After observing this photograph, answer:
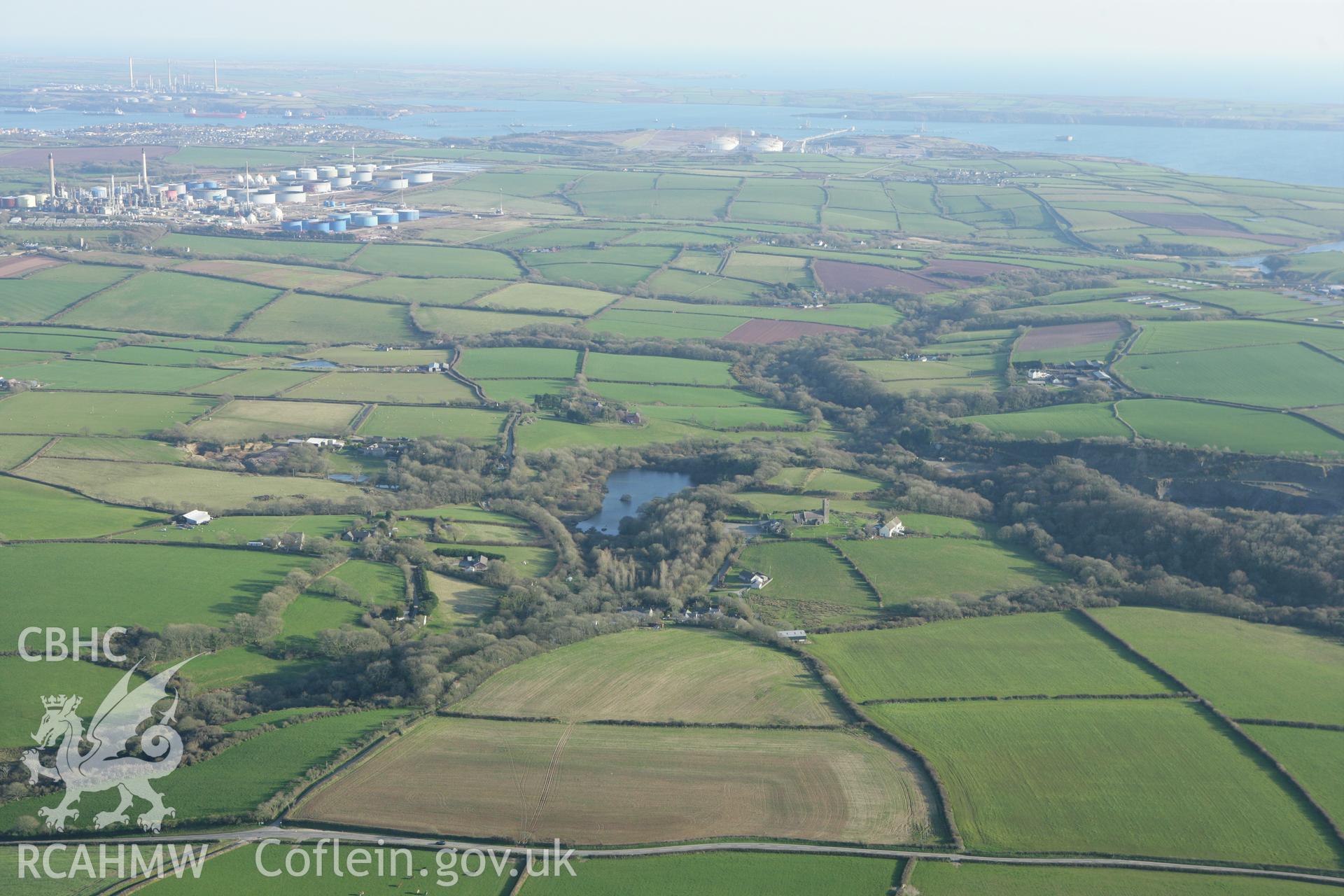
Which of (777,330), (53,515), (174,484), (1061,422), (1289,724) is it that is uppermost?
(777,330)

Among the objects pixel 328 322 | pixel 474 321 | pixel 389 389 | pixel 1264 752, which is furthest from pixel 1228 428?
pixel 328 322

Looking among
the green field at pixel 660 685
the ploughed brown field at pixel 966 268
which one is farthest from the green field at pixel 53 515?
the ploughed brown field at pixel 966 268

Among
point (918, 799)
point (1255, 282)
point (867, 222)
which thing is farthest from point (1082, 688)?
point (867, 222)

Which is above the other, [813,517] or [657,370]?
[657,370]

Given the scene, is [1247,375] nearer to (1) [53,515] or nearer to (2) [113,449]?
(2) [113,449]

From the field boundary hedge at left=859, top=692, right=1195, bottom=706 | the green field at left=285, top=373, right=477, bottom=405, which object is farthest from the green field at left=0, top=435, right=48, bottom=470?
the field boundary hedge at left=859, top=692, right=1195, bottom=706
